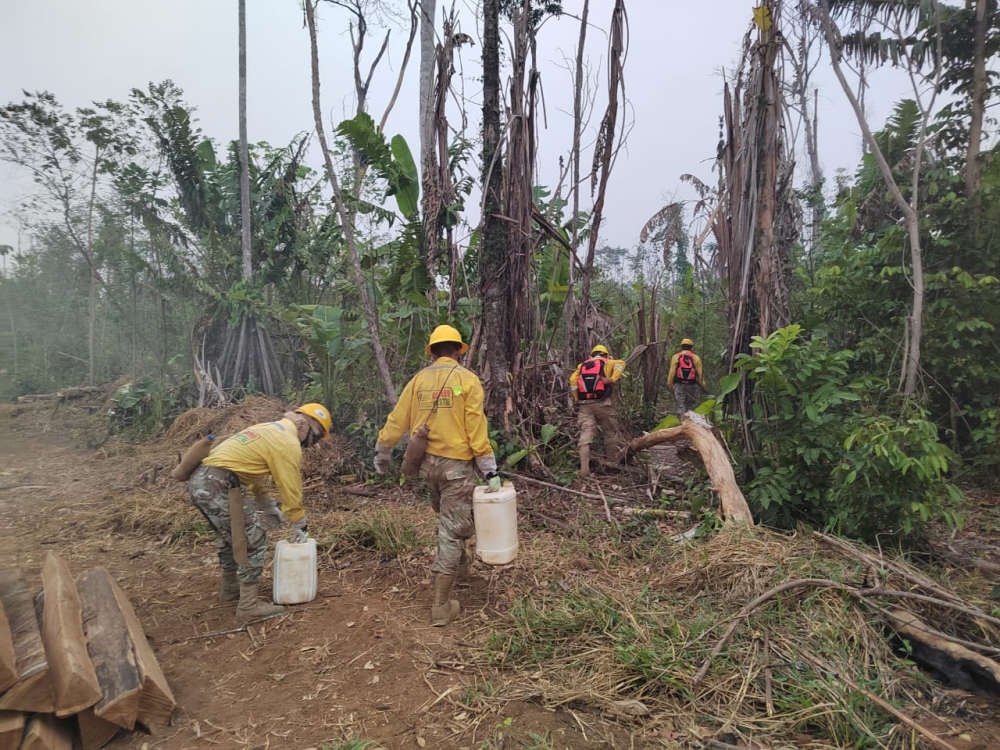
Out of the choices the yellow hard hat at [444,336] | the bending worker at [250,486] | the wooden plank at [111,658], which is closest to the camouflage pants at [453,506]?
the yellow hard hat at [444,336]

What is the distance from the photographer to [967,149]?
754cm

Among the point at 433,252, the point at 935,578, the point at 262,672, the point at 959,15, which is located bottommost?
the point at 262,672

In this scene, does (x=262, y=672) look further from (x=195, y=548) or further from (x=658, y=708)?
(x=195, y=548)

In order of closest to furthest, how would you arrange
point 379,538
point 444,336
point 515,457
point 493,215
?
point 444,336 → point 379,538 → point 493,215 → point 515,457

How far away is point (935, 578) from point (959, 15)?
777 centimetres

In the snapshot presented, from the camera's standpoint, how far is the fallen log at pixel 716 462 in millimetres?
4719

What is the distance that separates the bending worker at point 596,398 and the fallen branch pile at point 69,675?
496cm

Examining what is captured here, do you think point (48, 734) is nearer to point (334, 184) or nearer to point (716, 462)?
point (716, 462)

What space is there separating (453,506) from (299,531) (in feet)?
3.57

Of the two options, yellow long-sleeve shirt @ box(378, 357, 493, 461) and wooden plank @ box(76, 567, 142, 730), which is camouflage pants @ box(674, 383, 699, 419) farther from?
wooden plank @ box(76, 567, 142, 730)

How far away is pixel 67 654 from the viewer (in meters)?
2.51

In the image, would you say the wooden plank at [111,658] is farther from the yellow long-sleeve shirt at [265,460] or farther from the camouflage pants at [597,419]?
the camouflage pants at [597,419]

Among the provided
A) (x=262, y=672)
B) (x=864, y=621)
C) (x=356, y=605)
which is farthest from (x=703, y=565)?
(x=262, y=672)

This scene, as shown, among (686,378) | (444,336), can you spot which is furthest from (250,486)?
(686,378)
